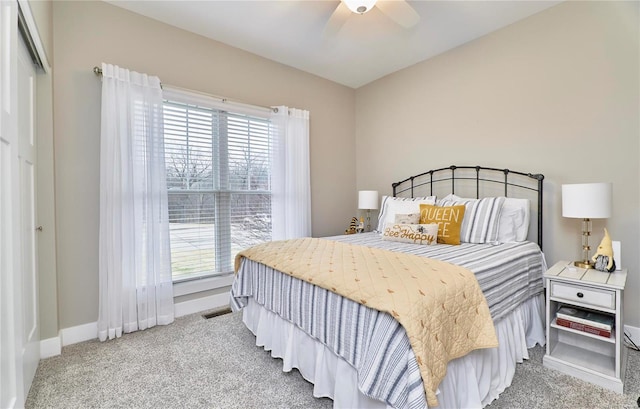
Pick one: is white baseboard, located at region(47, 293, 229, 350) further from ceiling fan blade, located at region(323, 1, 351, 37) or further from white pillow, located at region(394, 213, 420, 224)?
ceiling fan blade, located at region(323, 1, 351, 37)

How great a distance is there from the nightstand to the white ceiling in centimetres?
225

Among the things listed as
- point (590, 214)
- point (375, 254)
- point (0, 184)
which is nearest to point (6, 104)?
point (0, 184)

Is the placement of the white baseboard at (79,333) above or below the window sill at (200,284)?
below

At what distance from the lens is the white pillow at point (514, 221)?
2.49 meters

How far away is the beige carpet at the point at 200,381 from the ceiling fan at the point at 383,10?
8.25 ft

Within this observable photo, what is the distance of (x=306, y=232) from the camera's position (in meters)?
3.62

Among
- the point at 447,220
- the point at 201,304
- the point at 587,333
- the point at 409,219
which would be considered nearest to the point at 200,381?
the point at 201,304

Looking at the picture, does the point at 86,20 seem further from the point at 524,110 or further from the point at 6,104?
the point at 524,110

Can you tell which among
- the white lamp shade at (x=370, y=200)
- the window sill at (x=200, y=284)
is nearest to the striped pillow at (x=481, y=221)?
the white lamp shade at (x=370, y=200)

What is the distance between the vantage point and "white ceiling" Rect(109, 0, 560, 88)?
248 centimetres

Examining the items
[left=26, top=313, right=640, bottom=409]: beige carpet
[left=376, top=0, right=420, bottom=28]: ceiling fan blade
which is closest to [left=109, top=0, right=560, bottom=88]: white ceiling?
[left=376, top=0, right=420, bottom=28]: ceiling fan blade

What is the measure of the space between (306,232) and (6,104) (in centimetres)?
276

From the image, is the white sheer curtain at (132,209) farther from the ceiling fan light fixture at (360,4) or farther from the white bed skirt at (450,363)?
the ceiling fan light fixture at (360,4)

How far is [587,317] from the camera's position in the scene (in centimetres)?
187
